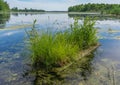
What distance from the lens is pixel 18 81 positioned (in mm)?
7316

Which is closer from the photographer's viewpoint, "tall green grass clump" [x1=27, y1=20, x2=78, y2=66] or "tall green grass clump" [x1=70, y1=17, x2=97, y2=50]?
"tall green grass clump" [x1=27, y1=20, x2=78, y2=66]

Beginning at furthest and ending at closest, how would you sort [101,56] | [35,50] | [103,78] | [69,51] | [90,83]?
[101,56] → [69,51] → [35,50] → [103,78] → [90,83]

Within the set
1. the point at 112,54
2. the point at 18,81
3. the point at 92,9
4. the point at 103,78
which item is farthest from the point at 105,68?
the point at 92,9

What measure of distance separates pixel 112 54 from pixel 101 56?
81 cm

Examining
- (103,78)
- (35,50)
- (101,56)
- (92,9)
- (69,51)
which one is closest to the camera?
(103,78)

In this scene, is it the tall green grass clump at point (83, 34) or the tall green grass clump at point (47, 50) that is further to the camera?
the tall green grass clump at point (83, 34)

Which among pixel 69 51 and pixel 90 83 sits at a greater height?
pixel 69 51

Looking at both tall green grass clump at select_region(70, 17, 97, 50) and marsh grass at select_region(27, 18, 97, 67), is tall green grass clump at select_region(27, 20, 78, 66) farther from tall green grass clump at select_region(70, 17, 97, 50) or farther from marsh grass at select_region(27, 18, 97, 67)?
tall green grass clump at select_region(70, 17, 97, 50)

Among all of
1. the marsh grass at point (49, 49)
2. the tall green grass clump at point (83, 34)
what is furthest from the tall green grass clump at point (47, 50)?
the tall green grass clump at point (83, 34)

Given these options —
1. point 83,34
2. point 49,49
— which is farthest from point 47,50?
point 83,34

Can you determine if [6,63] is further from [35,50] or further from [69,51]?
[69,51]

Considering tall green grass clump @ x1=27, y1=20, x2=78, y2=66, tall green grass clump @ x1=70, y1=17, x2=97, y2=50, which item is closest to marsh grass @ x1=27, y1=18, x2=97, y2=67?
tall green grass clump @ x1=27, y1=20, x2=78, y2=66

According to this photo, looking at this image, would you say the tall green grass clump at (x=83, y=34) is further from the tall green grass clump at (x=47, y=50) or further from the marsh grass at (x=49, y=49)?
the tall green grass clump at (x=47, y=50)

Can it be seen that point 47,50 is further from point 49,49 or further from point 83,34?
point 83,34
